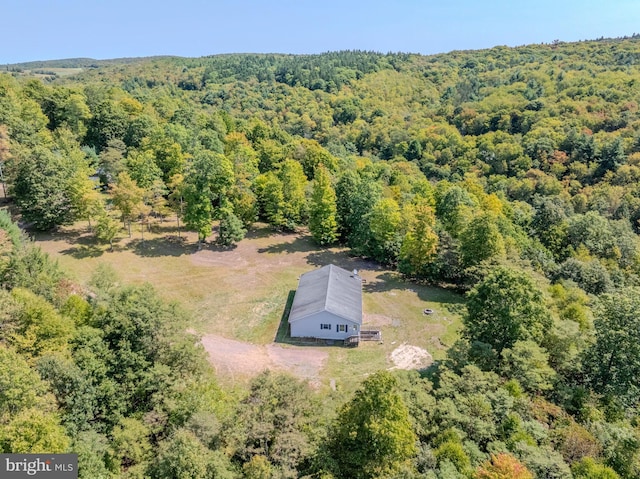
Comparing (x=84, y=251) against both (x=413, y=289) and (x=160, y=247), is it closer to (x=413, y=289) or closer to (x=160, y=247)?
(x=160, y=247)

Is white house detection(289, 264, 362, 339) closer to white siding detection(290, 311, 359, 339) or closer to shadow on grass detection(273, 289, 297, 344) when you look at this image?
white siding detection(290, 311, 359, 339)

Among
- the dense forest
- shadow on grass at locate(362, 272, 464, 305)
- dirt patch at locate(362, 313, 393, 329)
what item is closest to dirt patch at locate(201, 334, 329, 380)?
the dense forest

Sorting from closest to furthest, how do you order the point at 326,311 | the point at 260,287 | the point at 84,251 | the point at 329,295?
the point at 326,311 < the point at 329,295 < the point at 260,287 < the point at 84,251

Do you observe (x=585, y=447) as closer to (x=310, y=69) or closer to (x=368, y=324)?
(x=368, y=324)

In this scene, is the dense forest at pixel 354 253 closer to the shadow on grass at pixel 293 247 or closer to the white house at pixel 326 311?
the shadow on grass at pixel 293 247

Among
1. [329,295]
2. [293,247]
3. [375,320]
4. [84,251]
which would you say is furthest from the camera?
[293,247]

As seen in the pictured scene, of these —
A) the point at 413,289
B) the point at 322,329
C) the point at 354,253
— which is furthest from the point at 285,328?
the point at 354,253
